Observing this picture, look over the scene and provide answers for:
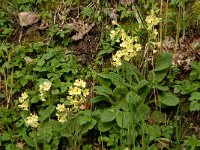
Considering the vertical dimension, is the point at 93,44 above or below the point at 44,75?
above

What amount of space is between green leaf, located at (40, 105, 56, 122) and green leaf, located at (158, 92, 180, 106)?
944mm

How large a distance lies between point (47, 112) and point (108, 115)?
57 cm

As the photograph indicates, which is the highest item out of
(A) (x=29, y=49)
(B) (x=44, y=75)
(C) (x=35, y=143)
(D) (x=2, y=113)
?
(A) (x=29, y=49)

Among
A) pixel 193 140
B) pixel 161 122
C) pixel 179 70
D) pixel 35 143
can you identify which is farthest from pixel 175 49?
pixel 35 143

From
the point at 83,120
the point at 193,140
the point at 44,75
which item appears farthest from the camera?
the point at 44,75

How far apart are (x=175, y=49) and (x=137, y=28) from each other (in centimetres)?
46

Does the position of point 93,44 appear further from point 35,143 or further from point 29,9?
point 35,143

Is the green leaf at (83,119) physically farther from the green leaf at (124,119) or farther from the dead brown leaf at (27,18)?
the dead brown leaf at (27,18)

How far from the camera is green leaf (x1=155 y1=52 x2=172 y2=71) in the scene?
372 centimetres

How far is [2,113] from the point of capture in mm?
3865

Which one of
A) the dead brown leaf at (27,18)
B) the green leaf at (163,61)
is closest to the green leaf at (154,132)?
the green leaf at (163,61)

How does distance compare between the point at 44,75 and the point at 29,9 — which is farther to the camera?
the point at 29,9

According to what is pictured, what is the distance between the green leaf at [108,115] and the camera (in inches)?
137

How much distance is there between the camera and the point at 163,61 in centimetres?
377
